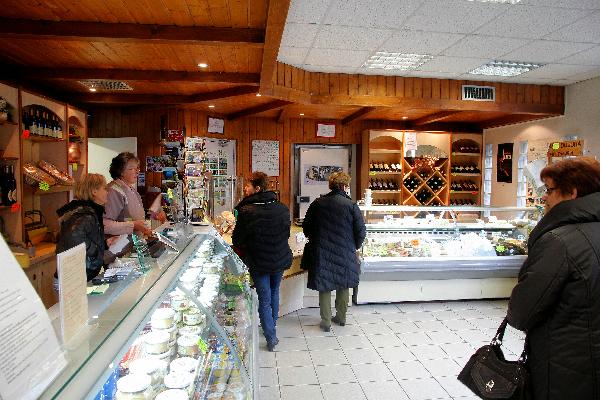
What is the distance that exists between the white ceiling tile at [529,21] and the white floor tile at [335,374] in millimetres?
3496

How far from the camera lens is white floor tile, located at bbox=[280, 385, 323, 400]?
337 cm

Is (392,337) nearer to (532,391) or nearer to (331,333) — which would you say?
(331,333)

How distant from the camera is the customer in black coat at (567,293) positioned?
74.0 inches

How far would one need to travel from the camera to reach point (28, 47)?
3.97 metres

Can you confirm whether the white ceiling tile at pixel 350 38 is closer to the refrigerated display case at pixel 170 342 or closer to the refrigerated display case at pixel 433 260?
the refrigerated display case at pixel 433 260

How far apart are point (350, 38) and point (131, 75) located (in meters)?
2.50

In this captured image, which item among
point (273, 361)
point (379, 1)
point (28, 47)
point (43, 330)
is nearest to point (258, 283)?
point (273, 361)

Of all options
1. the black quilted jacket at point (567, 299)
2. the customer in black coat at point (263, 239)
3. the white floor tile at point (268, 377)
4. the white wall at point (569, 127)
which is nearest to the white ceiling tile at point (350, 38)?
the customer in black coat at point (263, 239)

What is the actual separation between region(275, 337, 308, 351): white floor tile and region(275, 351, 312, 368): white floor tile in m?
0.09

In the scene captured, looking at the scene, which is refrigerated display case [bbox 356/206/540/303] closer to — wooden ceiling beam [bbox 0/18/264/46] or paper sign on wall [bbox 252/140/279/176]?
wooden ceiling beam [bbox 0/18/264/46]

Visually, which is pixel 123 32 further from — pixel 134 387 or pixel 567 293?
pixel 567 293

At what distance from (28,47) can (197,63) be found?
61.3 inches

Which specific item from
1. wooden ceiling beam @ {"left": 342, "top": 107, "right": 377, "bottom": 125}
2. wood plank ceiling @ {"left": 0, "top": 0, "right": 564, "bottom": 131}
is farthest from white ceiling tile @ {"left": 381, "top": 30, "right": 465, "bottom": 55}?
wooden ceiling beam @ {"left": 342, "top": 107, "right": 377, "bottom": 125}

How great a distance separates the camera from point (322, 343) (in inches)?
173
